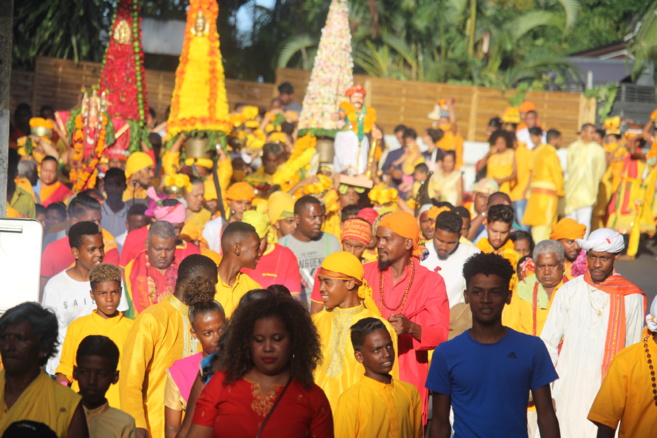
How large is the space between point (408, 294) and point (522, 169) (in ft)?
30.8

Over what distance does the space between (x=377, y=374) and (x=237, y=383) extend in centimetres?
143

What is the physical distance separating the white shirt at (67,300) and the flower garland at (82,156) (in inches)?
252

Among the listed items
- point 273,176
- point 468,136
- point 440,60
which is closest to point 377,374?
point 273,176

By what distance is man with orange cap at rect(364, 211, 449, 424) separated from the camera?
741 centimetres

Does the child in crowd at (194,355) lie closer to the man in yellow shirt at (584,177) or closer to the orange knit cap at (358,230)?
the orange knit cap at (358,230)

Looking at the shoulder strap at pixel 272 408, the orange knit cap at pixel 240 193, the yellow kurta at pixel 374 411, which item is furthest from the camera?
the orange knit cap at pixel 240 193

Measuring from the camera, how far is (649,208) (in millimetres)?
16953

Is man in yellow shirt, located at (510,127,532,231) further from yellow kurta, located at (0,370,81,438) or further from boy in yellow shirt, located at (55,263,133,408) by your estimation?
yellow kurta, located at (0,370,81,438)

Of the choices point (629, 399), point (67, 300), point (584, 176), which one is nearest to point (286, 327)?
point (629, 399)

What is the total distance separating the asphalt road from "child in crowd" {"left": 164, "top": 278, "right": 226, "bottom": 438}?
8583mm

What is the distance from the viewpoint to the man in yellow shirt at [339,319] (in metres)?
6.66

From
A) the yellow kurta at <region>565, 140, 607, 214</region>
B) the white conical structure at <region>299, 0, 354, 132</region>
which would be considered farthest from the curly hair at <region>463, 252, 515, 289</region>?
the yellow kurta at <region>565, 140, 607, 214</region>

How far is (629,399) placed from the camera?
20.2 ft


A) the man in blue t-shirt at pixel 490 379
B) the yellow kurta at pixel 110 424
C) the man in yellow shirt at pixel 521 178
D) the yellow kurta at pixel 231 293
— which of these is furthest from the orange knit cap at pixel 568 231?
the man in yellow shirt at pixel 521 178
